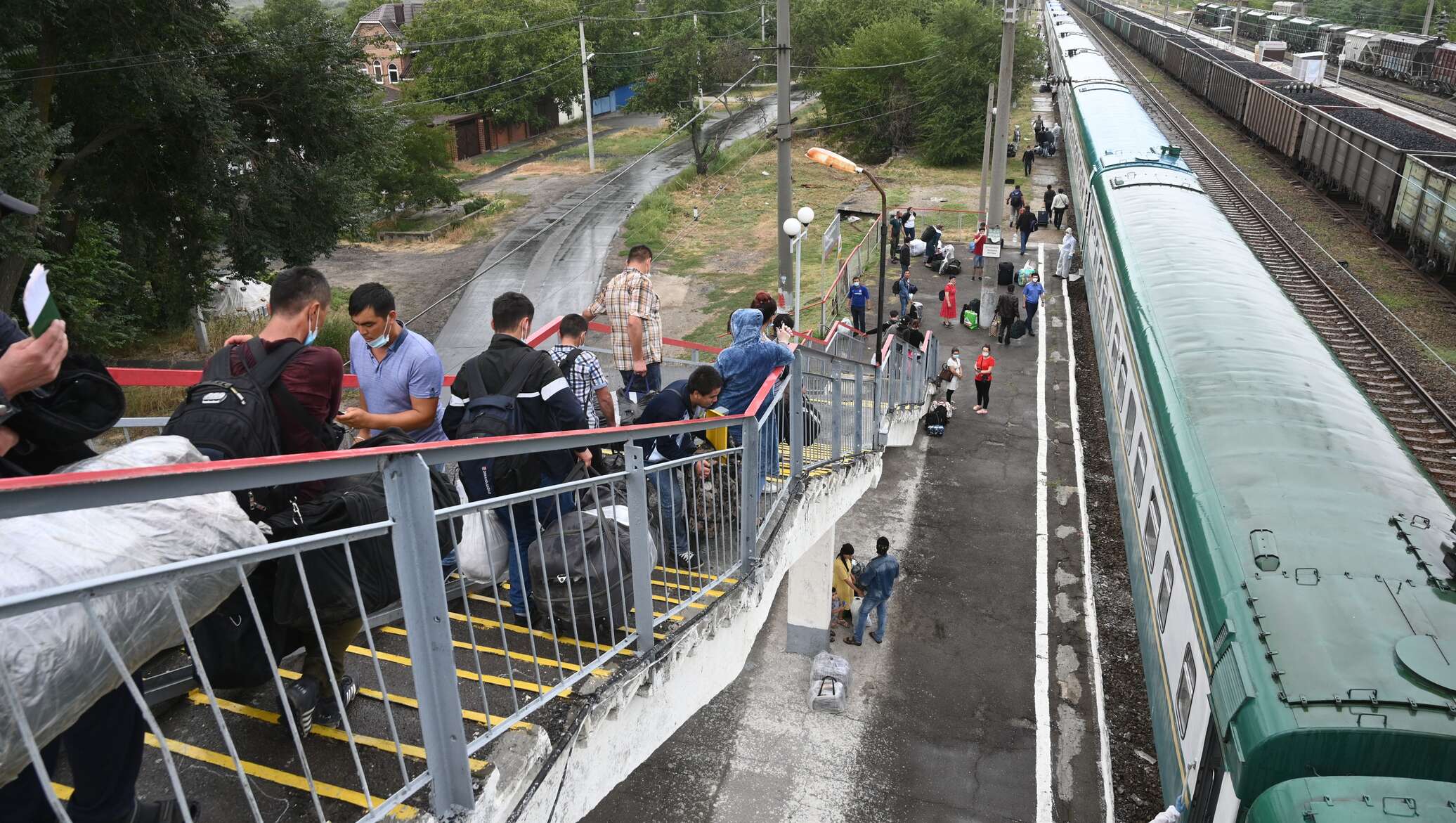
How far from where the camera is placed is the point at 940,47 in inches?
1821

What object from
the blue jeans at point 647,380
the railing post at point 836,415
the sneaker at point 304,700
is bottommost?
the railing post at point 836,415

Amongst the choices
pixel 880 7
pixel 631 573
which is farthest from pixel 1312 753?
pixel 880 7

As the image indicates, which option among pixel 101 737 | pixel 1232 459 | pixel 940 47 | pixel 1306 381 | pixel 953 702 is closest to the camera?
pixel 101 737

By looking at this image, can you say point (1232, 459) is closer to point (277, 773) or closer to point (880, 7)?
point (277, 773)

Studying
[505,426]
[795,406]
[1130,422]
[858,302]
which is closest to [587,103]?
[858,302]

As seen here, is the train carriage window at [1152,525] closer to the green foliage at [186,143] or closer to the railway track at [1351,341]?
the railway track at [1351,341]

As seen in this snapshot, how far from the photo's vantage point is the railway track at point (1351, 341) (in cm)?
1204

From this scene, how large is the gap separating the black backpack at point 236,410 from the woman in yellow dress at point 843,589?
27.0 feet

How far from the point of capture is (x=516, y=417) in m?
4.93

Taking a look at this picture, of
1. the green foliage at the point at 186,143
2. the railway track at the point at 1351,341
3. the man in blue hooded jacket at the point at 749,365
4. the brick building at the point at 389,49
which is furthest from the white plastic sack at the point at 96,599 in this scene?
the brick building at the point at 389,49

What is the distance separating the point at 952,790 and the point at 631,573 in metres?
5.81

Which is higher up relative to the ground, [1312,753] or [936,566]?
[1312,753]

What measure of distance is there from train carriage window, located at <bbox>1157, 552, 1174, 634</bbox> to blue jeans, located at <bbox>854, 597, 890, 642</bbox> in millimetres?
3686

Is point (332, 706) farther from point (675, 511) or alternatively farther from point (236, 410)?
point (675, 511)
